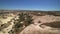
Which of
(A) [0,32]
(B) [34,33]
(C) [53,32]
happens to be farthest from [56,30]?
(A) [0,32]

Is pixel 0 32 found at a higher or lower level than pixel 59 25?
lower

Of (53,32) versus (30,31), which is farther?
(30,31)

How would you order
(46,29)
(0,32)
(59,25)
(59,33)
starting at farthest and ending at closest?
(0,32)
(59,25)
(46,29)
(59,33)

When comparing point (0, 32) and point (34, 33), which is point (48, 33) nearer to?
point (34, 33)

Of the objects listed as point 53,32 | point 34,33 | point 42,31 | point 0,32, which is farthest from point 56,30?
point 0,32

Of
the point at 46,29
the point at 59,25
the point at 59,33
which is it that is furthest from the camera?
the point at 59,25

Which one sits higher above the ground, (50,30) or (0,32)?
(50,30)

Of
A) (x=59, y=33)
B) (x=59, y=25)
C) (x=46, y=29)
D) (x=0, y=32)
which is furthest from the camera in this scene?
(x=0, y=32)

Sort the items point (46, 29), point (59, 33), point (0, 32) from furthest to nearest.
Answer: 1. point (0, 32)
2. point (46, 29)
3. point (59, 33)

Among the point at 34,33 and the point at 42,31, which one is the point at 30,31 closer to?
the point at 34,33
